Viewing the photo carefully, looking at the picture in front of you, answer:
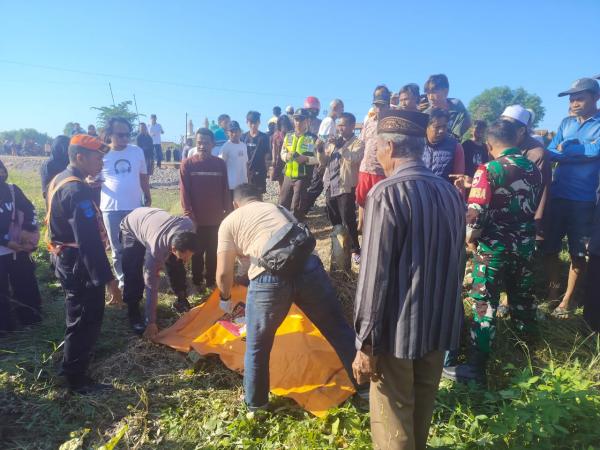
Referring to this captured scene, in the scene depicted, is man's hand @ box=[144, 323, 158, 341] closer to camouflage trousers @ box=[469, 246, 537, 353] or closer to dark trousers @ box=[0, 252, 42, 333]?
dark trousers @ box=[0, 252, 42, 333]

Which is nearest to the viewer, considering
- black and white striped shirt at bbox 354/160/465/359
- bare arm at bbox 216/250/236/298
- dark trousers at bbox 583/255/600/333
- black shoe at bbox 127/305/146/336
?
black and white striped shirt at bbox 354/160/465/359

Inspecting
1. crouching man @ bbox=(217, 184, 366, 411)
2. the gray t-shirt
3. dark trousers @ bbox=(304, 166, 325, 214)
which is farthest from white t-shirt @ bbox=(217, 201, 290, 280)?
dark trousers @ bbox=(304, 166, 325, 214)

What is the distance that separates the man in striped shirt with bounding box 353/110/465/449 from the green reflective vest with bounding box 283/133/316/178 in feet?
13.8

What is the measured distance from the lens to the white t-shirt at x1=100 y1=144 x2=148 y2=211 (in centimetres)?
501

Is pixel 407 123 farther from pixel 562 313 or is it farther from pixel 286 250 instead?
pixel 562 313

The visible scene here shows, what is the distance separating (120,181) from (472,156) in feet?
14.4

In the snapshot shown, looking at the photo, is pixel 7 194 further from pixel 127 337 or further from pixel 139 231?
pixel 127 337

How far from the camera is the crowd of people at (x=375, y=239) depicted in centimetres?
195

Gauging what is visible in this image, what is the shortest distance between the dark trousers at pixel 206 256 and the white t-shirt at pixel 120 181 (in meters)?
0.93

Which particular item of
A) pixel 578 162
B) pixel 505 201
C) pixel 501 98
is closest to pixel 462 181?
pixel 505 201

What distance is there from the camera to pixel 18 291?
177 inches

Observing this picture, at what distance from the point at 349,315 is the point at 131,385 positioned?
7.36 feet

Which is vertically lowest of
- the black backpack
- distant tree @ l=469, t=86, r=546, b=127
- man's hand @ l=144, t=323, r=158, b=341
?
man's hand @ l=144, t=323, r=158, b=341

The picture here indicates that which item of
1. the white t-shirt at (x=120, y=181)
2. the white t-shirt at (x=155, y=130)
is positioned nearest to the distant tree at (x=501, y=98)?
the white t-shirt at (x=155, y=130)
